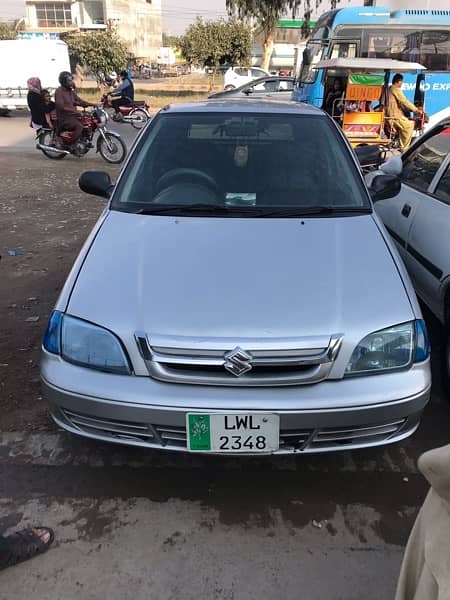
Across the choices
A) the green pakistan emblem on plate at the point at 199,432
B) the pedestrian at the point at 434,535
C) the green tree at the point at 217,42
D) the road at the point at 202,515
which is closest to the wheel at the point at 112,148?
the road at the point at 202,515

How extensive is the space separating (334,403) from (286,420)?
196 mm

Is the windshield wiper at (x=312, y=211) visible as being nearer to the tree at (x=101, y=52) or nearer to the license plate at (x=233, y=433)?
the license plate at (x=233, y=433)

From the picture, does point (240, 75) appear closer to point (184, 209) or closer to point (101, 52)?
point (101, 52)

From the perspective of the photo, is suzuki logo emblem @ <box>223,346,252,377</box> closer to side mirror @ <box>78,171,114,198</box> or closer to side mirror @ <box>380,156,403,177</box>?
side mirror @ <box>78,171,114,198</box>

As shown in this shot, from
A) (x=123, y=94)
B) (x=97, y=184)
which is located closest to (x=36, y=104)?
(x=123, y=94)

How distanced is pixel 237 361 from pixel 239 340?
0.27ft

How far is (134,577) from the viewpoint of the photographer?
6.36 ft

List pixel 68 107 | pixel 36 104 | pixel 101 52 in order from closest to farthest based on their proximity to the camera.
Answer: pixel 68 107 → pixel 36 104 → pixel 101 52

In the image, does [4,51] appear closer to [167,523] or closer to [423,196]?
Result: [423,196]

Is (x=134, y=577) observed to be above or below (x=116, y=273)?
below

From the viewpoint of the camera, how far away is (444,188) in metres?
3.46

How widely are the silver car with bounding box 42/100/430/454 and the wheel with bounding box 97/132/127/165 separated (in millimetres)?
7941

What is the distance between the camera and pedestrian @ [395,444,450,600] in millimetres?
969

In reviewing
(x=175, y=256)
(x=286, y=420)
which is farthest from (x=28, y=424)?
(x=286, y=420)
